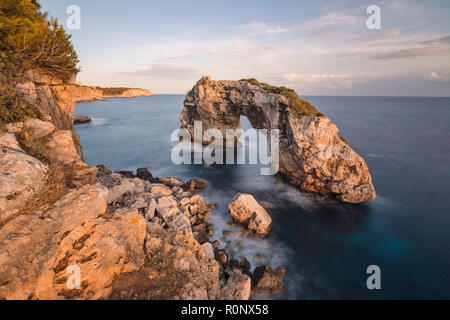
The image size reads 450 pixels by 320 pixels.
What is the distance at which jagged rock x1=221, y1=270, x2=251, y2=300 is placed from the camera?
6.12 metres

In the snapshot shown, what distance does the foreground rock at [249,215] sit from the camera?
10.1 metres

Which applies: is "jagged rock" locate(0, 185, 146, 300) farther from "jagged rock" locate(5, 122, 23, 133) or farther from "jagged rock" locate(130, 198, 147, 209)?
"jagged rock" locate(5, 122, 23, 133)

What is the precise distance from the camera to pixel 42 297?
3893 millimetres

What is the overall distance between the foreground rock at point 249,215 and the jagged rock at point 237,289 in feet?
11.8

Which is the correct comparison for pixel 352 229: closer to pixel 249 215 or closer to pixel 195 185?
pixel 249 215

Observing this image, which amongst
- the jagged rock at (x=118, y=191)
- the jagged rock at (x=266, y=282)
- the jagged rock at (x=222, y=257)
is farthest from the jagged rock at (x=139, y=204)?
the jagged rock at (x=266, y=282)

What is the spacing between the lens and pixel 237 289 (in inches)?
247

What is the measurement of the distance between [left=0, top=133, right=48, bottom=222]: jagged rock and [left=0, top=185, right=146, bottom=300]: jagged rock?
334 millimetres

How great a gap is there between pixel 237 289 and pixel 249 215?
4.49 m

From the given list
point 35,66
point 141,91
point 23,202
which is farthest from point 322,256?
point 141,91

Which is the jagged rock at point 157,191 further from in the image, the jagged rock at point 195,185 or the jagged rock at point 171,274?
the jagged rock at point 171,274

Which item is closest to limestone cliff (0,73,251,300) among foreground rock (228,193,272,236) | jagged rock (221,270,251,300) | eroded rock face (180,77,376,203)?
jagged rock (221,270,251,300)

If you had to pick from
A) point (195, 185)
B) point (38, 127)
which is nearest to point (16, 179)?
point (38, 127)

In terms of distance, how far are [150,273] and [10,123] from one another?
6.32 meters
